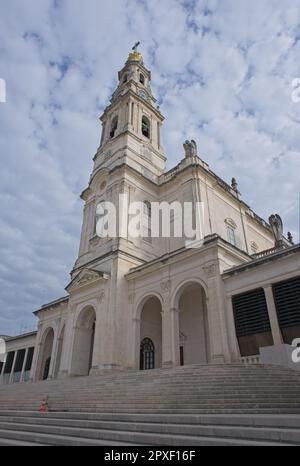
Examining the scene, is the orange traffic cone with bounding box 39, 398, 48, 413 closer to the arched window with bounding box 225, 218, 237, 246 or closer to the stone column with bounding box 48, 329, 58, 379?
the stone column with bounding box 48, 329, 58, 379

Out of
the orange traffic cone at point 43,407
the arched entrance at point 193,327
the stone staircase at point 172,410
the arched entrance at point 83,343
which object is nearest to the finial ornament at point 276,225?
the arched entrance at point 193,327

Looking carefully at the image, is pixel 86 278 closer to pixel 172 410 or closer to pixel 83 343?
pixel 83 343

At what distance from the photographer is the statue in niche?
2649cm

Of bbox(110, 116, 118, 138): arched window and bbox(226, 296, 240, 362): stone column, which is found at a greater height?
bbox(110, 116, 118, 138): arched window

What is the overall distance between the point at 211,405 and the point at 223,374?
2.27 meters

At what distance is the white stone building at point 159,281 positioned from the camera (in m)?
15.5

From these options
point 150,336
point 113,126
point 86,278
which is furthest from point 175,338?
point 113,126

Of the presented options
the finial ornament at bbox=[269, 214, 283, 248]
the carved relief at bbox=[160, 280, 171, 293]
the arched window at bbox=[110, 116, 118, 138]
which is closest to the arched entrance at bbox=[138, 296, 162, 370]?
the carved relief at bbox=[160, 280, 171, 293]

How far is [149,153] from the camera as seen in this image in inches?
1224

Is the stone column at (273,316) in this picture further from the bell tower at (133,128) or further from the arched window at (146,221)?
the bell tower at (133,128)

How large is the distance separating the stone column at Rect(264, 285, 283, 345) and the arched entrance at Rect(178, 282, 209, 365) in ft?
16.2

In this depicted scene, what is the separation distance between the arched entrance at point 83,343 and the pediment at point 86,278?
2009 millimetres
